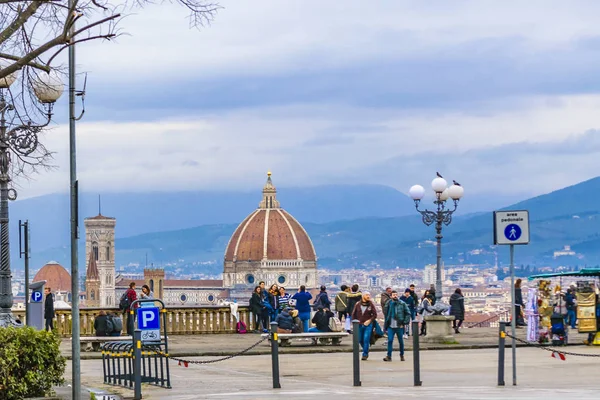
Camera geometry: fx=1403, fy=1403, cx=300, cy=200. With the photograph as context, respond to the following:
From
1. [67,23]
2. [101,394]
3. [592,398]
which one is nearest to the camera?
[67,23]

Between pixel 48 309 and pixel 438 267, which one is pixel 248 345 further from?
pixel 438 267

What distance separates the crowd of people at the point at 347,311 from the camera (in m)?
26.9

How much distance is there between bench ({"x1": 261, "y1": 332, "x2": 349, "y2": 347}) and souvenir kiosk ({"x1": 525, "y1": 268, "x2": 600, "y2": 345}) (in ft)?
14.6

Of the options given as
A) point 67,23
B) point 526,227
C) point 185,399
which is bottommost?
point 185,399

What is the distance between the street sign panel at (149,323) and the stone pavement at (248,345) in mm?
6028

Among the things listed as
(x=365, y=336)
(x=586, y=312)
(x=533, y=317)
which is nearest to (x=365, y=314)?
(x=365, y=336)

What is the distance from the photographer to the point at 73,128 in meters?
16.7

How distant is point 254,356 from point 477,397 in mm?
11077

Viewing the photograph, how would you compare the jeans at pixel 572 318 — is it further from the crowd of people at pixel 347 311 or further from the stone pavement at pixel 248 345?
the crowd of people at pixel 347 311

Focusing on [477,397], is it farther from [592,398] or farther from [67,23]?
[67,23]

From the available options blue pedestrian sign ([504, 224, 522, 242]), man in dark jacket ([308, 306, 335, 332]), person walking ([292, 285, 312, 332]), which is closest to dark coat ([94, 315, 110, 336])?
man in dark jacket ([308, 306, 335, 332])

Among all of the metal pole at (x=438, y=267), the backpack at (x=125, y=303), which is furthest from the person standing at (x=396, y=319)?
the backpack at (x=125, y=303)

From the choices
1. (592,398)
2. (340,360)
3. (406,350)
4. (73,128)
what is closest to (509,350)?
(406,350)

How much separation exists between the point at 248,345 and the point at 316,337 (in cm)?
171
